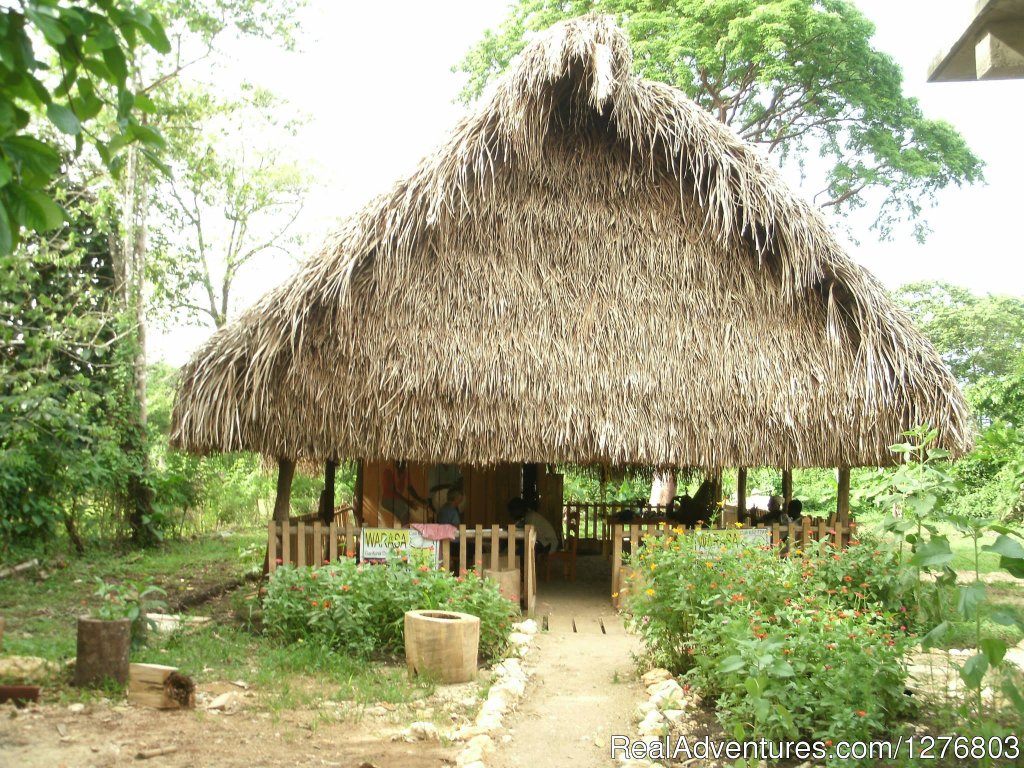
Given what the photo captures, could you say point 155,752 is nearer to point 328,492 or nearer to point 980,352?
point 328,492

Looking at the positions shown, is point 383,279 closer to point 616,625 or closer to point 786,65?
point 616,625

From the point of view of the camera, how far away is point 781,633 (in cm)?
445

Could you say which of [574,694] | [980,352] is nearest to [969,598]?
[574,694]

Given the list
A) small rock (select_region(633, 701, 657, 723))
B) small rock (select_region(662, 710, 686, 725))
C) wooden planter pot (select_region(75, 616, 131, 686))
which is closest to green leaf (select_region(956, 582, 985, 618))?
small rock (select_region(662, 710, 686, 725))

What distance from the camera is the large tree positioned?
16297mm

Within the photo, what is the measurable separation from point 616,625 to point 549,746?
3.69m

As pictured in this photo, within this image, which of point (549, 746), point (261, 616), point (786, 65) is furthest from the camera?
point (786, 65)

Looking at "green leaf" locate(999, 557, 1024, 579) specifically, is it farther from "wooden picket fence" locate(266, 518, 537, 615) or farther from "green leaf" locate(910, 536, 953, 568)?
"wooden picket fence" locate(266, 518, 537, 615)

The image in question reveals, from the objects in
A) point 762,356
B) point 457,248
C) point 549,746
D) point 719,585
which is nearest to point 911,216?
point 762,356

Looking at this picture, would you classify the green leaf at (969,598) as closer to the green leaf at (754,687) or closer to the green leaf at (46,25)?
the green leaf at (754,687)

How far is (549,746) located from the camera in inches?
188

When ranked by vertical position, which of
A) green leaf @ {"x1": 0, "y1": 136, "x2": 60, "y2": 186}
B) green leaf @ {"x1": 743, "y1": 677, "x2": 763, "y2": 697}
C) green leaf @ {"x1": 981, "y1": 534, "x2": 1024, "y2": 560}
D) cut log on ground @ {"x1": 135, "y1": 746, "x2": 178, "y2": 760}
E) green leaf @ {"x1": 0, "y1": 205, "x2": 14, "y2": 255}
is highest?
green leaf @ {"x1": 0, "y1": 136, "x2": 60, "y2": 186}

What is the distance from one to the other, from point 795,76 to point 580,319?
446 inches

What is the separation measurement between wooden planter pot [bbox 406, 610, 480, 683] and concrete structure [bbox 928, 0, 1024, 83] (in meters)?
4.40
